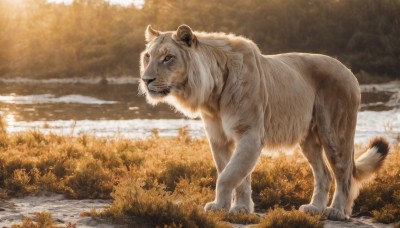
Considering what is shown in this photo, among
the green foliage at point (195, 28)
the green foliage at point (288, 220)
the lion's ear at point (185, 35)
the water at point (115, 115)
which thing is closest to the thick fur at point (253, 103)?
the lion's ear at point (185, 35)

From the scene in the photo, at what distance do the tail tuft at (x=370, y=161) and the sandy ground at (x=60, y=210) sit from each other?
20.9 inches

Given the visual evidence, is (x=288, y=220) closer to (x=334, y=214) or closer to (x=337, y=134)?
(x=334, y=214)

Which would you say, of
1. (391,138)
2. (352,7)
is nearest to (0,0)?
(352,7)

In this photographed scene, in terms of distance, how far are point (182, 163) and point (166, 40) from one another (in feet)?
8.45

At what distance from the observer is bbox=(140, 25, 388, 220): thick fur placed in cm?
552

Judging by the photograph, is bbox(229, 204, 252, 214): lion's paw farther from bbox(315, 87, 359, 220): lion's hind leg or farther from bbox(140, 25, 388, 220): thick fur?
bbox(315, 87, 359, 220): lion's hind leg


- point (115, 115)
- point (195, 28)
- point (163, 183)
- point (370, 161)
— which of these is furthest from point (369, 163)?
point (195, 28)

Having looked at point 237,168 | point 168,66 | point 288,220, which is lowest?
point 288,220

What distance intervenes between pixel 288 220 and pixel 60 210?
217cm

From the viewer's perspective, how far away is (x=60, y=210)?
5.91 meters

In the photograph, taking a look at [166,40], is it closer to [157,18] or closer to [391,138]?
[391,138]

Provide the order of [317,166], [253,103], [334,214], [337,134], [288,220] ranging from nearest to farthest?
[288,220], [253,103], [334,214], [337,134], [317,166]

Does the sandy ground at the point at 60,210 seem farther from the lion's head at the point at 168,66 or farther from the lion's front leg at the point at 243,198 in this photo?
the lion's head at the point at 168,66

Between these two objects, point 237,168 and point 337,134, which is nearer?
point 237,168
